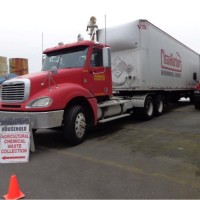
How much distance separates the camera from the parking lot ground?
12.0 ft

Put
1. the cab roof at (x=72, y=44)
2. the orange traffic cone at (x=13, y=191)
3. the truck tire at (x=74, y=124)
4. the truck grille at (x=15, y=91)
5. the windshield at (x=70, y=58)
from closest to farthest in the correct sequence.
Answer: the orange traffic cone at (x=13, y=191) < the truck grille at (x=15, y=91) < the truck tire at (x=74, y=124) < the windshield at (x=70, y=58) < the cab roof at (x=72, y=44)

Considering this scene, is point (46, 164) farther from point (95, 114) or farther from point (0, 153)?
point (95, 114)

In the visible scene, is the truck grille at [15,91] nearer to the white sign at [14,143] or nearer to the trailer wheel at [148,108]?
the white sign at [14,143]

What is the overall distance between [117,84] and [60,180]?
6426mm

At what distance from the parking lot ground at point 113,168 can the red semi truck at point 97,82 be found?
0.75 meters

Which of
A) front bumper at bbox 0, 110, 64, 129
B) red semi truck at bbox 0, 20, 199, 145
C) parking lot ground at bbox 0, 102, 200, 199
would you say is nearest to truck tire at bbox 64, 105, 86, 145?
red semi truck at bbox 0, 20, 199, 145

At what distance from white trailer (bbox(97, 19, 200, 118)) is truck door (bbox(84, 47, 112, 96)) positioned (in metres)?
1.84

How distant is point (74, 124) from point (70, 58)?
203 cm

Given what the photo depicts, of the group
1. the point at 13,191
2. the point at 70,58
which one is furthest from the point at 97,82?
the point at 13,191

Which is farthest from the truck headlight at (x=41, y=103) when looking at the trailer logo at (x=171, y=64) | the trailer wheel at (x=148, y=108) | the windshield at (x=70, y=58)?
the trailer logo at (x=171, y=64)

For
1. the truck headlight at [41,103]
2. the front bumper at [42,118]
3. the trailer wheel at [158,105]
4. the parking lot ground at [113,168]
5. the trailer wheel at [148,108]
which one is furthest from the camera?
the trailer wheel at [158,105]

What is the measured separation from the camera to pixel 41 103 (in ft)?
18.6

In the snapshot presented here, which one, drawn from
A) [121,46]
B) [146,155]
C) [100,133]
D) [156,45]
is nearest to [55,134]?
[100,133]

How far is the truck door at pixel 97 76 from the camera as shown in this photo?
7207 millimetres
